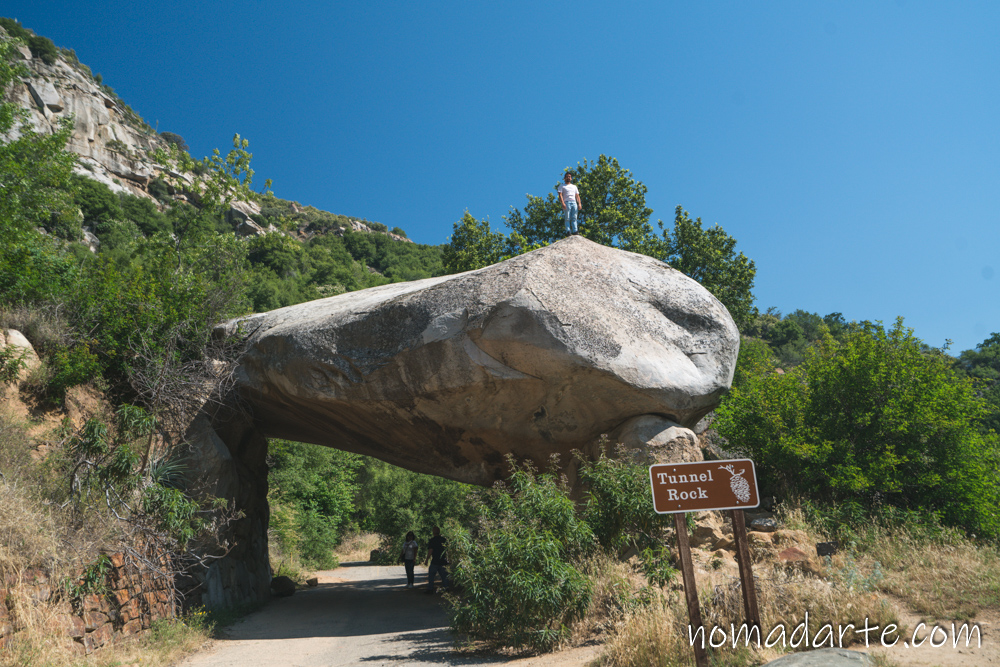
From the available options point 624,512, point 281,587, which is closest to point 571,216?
point 624,512

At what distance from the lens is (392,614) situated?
34.7ft

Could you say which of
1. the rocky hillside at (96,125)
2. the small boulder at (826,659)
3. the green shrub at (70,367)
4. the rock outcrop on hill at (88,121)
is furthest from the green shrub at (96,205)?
the small boulder at (826,659)

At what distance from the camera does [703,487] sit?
14.6 feet

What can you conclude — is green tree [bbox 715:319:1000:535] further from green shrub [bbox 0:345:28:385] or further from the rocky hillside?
the rocky hillside

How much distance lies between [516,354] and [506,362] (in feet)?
0.79

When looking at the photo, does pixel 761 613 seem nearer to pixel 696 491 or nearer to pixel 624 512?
pixel 696 491

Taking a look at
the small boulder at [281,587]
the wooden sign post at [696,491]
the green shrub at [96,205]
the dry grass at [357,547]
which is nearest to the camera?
the wooden sign post at [696,491]

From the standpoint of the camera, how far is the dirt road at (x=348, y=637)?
21.5 ft

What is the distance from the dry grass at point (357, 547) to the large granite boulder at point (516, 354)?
22.6m

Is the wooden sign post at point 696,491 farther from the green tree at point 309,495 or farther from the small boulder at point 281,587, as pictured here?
the green tree at point 309,495

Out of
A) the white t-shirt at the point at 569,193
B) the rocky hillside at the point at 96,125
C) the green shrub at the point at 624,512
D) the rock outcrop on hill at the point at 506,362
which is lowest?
the green shrub at the point at 624,512

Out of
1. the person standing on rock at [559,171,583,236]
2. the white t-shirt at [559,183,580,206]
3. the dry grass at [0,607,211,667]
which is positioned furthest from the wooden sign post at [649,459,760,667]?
the white t-shirt at [559,183,580,206]

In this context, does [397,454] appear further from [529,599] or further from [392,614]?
[529,599]

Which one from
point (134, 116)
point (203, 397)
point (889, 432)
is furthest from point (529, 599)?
point (134, 116)
